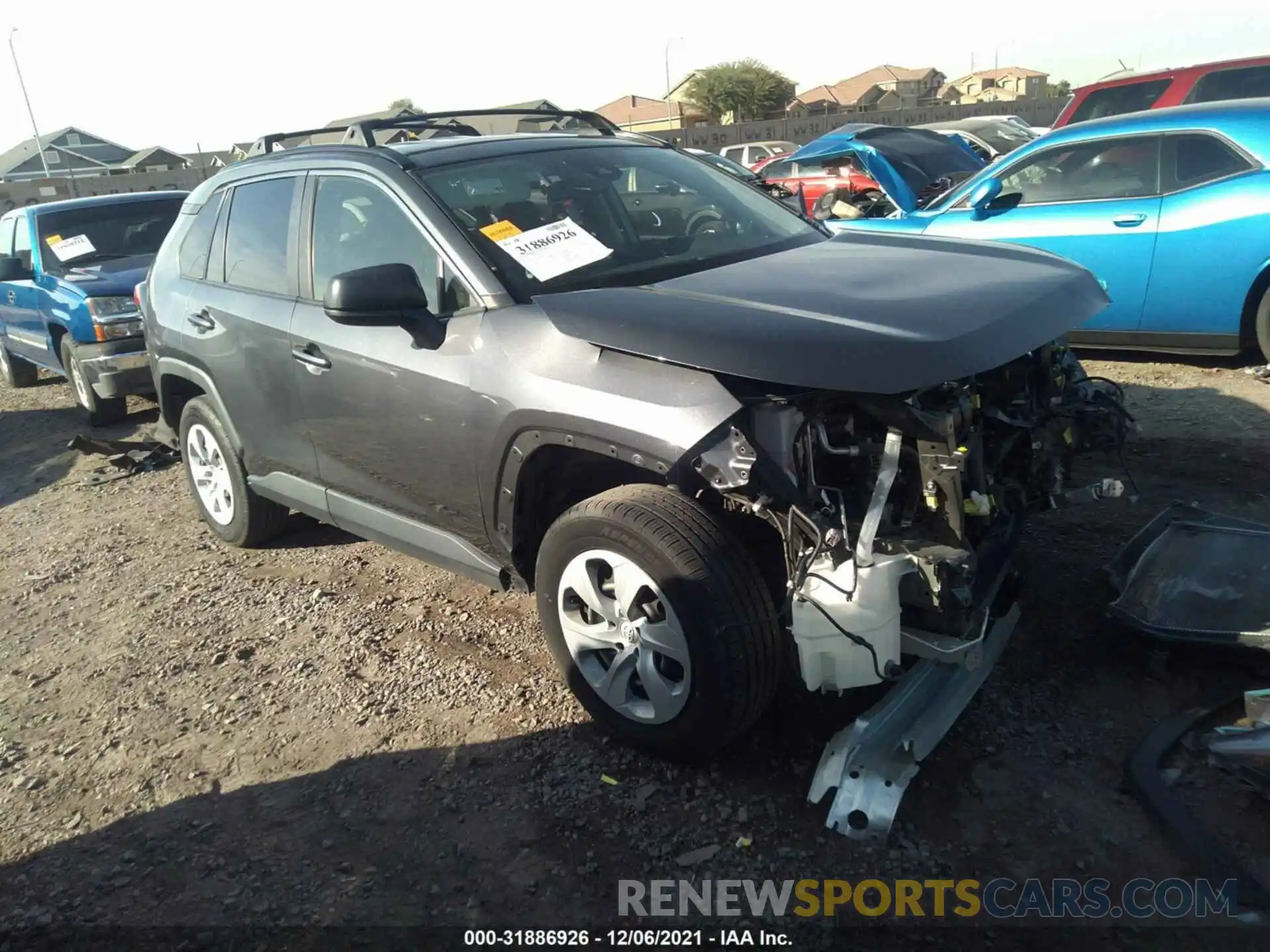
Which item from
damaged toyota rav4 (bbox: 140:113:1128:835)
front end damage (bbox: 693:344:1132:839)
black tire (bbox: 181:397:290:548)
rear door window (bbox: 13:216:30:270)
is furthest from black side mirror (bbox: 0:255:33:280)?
front end damage (bbox: 693:344:1132:839)

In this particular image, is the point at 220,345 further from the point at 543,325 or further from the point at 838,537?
the point at 838,537

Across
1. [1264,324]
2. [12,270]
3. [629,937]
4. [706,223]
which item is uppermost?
[706,223]

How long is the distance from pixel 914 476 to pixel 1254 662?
1.39m

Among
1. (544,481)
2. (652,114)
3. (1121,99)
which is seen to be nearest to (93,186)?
(1121,99)

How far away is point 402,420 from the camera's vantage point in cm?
342

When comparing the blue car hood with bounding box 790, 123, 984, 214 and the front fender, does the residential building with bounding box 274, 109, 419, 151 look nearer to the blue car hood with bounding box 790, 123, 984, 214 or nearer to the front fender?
the front fender

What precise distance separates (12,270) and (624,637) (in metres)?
7.48

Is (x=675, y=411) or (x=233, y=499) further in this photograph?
(x=233, y=499)

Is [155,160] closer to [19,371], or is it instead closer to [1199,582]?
[19,371]

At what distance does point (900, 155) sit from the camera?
31.6ft

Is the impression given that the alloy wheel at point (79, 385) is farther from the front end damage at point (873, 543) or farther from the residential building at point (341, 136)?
the front end damage at point (873, 543)

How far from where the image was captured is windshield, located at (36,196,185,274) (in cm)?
802

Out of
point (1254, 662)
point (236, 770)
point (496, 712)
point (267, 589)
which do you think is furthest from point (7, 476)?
point (1254, 662)

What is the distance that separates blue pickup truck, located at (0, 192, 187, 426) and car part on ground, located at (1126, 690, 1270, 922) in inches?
280
